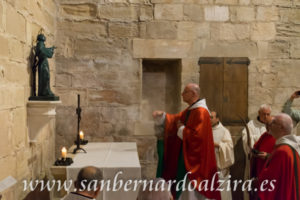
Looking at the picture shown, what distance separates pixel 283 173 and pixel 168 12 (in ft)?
9.72

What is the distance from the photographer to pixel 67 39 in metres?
4.78

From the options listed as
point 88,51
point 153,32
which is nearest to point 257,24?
point 153,32

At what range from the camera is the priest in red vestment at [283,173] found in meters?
2.87

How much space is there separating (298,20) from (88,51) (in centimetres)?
326

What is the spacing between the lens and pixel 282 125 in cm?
302

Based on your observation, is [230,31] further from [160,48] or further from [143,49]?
[143,49]

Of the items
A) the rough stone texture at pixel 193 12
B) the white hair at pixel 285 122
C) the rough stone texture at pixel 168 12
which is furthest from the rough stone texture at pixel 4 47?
the rough stone texture at pixel 193 12

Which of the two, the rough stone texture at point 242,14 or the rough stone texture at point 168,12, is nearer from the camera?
the rough stone texture at point 168,12

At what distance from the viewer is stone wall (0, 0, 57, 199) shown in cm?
261

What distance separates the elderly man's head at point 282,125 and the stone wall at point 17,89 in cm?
233

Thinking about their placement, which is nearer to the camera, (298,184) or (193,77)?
(298,184)

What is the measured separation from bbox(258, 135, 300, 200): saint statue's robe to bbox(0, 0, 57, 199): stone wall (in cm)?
220

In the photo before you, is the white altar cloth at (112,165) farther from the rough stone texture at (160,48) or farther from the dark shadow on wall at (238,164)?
the dark shadow on wall at (238,164)

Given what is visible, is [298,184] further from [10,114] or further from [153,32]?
[153,32]
